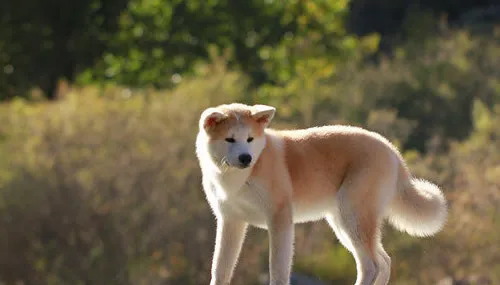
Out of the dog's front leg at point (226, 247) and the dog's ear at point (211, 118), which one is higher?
the dog's ear at point (211, 118)

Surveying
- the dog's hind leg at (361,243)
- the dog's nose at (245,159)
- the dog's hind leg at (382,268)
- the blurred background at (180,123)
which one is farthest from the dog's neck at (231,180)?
the blurred background at (180,123)

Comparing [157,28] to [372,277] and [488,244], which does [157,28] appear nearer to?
[488,244]

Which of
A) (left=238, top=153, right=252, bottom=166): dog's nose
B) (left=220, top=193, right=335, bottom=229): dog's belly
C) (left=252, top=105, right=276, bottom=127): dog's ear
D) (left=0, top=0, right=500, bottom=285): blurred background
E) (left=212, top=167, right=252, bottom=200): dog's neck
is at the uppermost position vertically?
(left=252, top=105, right=276, bottom=127): dog's ear

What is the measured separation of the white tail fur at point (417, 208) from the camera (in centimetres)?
890

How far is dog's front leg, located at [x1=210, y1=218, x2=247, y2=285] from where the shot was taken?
8.40 m

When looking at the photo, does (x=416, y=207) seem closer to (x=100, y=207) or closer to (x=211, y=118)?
Result: (x=211, y=118)

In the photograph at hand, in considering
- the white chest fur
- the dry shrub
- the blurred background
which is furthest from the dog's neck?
the dry shrub

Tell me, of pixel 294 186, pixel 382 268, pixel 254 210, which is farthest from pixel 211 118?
pixel 382 268

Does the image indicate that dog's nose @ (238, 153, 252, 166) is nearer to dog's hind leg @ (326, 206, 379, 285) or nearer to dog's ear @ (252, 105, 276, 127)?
dog's ear @ (252, 105, 276, 127)

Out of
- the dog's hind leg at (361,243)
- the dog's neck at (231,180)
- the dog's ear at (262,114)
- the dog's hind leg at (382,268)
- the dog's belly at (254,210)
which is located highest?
the dog's ear at (262,114)

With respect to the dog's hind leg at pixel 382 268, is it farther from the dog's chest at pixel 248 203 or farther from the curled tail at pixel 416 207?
the dog's chest at pixel 248 203

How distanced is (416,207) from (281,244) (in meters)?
1.13

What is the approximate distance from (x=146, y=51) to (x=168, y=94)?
247 inches

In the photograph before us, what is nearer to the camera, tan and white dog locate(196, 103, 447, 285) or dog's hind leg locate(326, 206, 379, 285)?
tan and white dog locate(196, 103, 447, 285)
